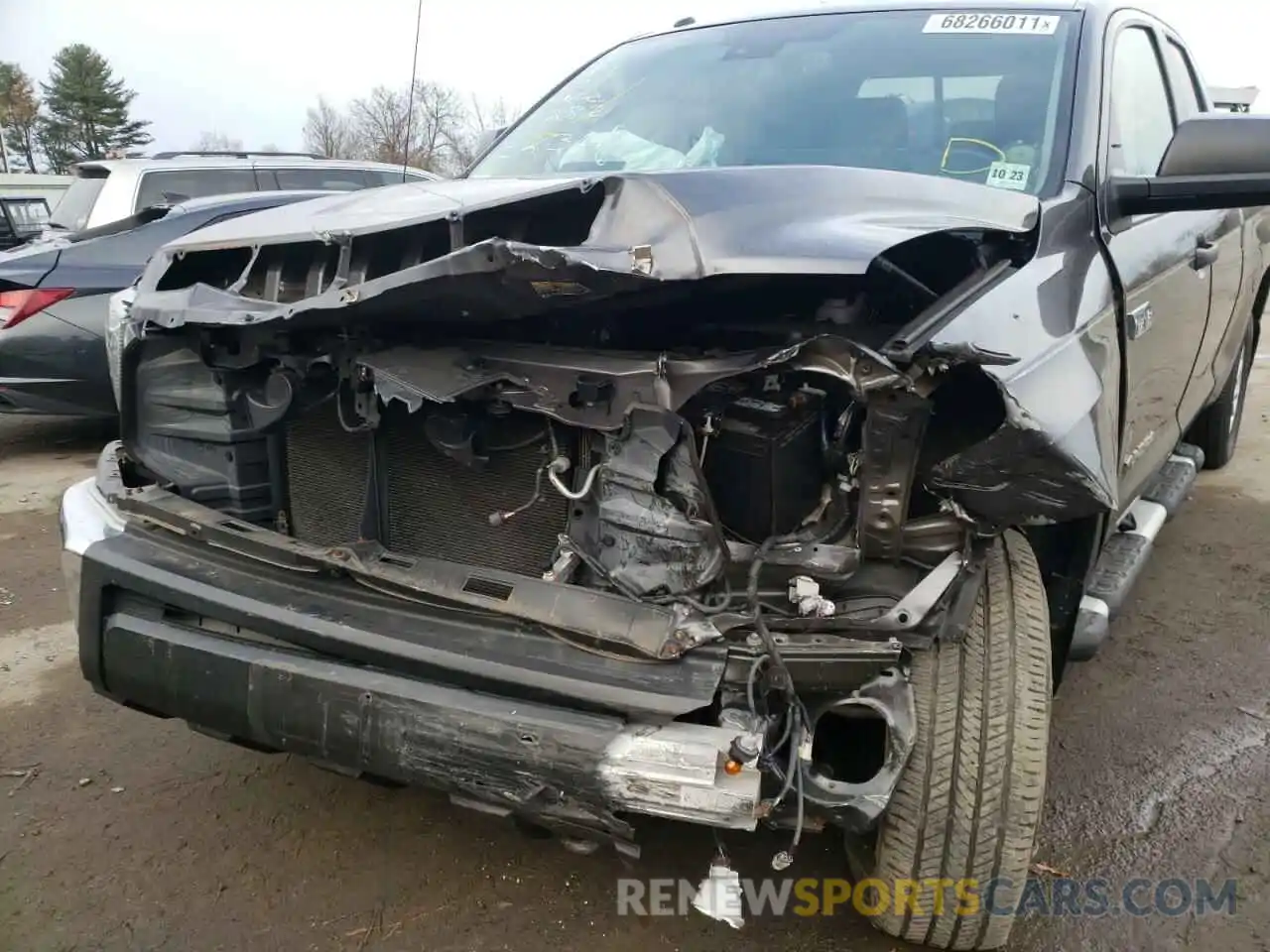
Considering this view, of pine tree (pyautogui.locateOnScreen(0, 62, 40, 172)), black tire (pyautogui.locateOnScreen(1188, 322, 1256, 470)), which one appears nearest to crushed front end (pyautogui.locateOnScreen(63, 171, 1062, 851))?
black tire (pyautogui.locateOnScreen(1188, 322, 1256, 470))

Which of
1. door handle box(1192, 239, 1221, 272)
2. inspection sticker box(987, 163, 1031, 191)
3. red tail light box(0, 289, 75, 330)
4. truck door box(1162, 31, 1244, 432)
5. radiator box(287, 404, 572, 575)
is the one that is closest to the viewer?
radiator box(287, 404, 572, 575)

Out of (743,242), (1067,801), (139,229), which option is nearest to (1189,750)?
(1067,801)

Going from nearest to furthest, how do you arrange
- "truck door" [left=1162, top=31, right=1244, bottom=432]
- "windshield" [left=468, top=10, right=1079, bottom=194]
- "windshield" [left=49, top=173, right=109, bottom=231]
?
"windshield" [left=468, top=10, right=1079, bottom=194] < "truck door" [left=1162, top=31, right=1244, bottom=432] < "windshield" [left=49, top=173, right=109, bottom=231]

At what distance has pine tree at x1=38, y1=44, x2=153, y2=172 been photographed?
Result: 47.1m

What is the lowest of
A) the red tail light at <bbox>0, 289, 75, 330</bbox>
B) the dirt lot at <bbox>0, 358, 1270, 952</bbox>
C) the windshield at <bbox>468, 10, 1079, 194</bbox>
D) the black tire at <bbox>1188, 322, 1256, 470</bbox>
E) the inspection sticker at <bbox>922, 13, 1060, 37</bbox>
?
the dirt lot at <bbox>0, 358, 1270, 952</bbox>

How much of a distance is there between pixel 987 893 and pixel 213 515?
1.88 metres

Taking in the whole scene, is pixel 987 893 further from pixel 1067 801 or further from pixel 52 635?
pixel 52 635

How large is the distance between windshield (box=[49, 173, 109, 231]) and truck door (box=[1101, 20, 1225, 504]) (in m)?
6.78

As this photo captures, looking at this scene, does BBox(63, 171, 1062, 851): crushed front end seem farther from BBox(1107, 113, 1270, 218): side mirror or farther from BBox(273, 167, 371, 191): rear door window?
BBox(273, 167, 371, 191): rear door window

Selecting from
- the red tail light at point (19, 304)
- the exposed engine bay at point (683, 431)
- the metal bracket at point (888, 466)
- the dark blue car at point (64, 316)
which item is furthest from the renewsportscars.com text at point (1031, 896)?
the red tail light at point (19, 304)

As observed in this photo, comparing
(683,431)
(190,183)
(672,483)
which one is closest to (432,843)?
(672,483)

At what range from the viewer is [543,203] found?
1.93 m

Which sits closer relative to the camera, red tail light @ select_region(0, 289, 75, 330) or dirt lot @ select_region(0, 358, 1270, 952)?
dirt lot @ select_region(0, 358, 1270, 952)

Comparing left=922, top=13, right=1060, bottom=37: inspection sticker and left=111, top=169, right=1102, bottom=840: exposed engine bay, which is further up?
left=922, top=13, right=1060, bottom=37: inspection sticker
